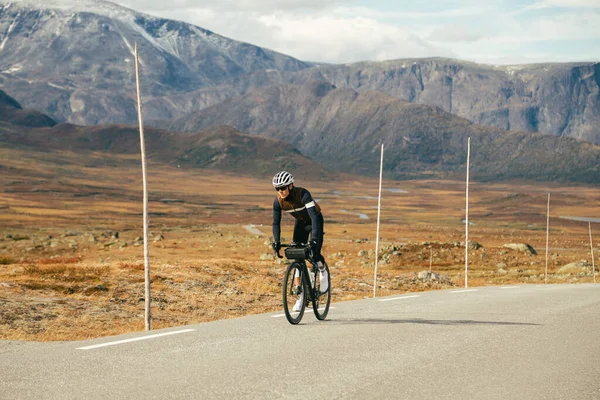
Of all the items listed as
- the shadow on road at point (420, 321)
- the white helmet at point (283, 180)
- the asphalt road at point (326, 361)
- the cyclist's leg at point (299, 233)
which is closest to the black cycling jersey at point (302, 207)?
the white helmet at point (283, 180)

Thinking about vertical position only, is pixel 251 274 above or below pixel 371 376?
below

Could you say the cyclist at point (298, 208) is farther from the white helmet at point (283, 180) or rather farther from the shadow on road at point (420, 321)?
the shadow on road at point (420, 321)

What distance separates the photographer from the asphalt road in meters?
9.39

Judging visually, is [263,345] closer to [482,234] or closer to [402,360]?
[402,360]

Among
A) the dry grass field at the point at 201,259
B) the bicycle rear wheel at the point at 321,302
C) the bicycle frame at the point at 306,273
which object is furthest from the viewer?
the dry grass field at the point at 201,259

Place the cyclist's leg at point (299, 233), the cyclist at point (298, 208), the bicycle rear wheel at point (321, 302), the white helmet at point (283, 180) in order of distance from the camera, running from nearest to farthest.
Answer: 1. the white helmet at point (283, 180)
2. the cyclist at point (298, 208)
3. the cyclist's leg at point (299, 233)
4. the bicycle rear wheel at point (321, 302)

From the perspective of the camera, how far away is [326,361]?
1112cm

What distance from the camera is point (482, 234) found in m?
126

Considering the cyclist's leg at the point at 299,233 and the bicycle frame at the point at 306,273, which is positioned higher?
the cyclist's leg at the point at 299,233

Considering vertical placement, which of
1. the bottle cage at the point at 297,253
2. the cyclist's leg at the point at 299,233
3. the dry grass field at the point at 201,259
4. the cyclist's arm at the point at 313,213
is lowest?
the dry grass field at the point at 201,259

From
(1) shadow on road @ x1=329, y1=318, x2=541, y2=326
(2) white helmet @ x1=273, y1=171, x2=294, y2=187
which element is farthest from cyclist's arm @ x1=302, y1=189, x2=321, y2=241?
(1) shadow on road @ x1=329, y1=318, x2=541, y2=326

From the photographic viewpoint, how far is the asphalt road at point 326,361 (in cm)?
939

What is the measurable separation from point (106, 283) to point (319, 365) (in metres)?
18.9

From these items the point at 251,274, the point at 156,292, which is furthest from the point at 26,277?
the point at 251,274
